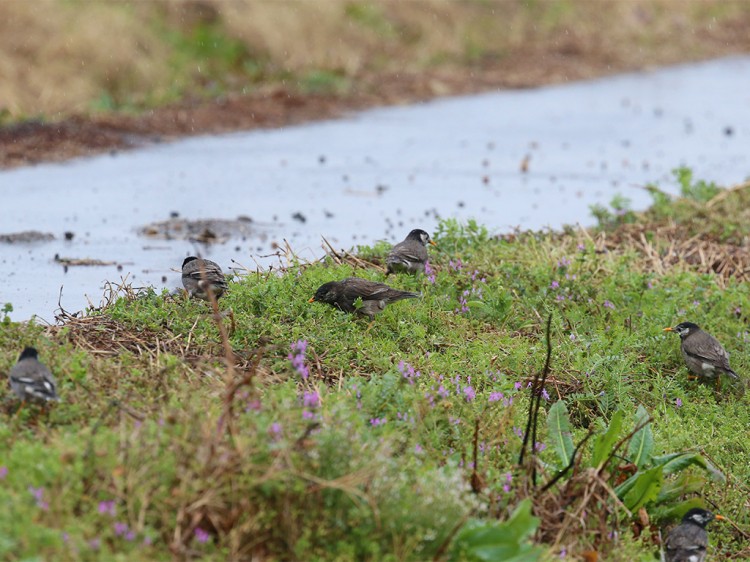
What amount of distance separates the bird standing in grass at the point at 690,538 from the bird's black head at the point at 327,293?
2849mm

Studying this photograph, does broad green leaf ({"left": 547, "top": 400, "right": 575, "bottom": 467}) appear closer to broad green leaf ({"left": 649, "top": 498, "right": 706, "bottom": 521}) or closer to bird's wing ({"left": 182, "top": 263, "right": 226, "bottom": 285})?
broad green leaf ({"left": 649, "top": 498, "right": 706, "bottom": 521})

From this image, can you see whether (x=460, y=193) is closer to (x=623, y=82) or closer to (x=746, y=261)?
(x=746, y=261)

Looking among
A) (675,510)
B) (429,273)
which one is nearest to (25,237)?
(429,273)

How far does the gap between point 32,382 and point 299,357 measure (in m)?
1.50

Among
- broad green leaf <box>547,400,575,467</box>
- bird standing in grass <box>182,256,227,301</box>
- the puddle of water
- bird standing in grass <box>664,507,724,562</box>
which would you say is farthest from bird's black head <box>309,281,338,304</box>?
bird standing in grass <box>664,507,724,562</box>

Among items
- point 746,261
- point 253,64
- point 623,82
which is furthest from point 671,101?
point 746,261

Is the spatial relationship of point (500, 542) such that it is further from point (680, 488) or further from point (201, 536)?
point (680, 488)

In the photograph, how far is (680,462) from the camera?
260 inches

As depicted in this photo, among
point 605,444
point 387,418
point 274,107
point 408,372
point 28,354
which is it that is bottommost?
point 605,444

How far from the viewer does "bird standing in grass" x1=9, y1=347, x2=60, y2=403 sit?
5.71m

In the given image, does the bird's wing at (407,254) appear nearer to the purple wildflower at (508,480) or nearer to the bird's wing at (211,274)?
the bird's wing at (211,274)

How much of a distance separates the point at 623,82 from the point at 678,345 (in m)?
16.1

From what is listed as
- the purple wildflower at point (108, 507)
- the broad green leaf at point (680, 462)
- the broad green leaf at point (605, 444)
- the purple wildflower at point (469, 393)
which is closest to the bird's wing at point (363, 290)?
the purple wildflower at point (469, 393)

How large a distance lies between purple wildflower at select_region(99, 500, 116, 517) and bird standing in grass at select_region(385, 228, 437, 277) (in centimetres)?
420
